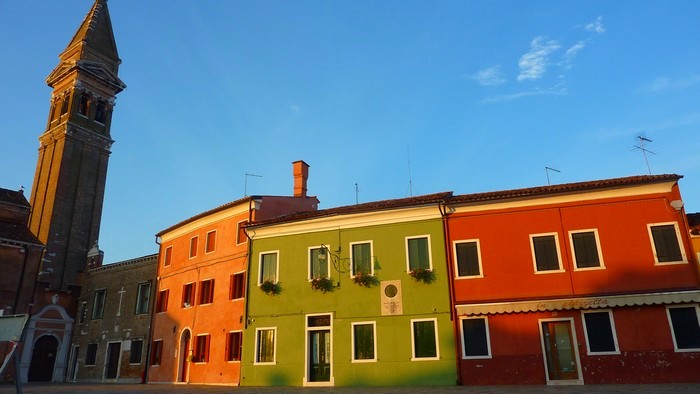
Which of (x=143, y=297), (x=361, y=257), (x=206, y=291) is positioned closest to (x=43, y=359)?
(x=143, y=297)

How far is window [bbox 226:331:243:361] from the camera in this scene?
22.2 meters

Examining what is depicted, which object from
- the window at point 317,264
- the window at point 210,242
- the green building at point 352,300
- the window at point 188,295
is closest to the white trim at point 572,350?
the green building at point 352,300

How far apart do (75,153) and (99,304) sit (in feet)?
53.0

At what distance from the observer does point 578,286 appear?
17375 millimetres

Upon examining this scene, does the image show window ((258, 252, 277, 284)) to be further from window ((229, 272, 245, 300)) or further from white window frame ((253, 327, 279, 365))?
white window frame ((253, 327, 279, 365))

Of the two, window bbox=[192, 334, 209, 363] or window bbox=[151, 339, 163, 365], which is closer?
window bbox=[192, 334, 209, 363]

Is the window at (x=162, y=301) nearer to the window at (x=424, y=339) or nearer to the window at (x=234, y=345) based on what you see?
the window at (x=234, y=345)

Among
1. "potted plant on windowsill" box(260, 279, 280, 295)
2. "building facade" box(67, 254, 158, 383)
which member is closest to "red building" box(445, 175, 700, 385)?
"potted plant on windowsill" box(260, 279, 280, 295)

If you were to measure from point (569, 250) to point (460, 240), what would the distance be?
3.79m

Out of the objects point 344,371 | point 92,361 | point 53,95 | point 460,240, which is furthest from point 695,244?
point 53,95

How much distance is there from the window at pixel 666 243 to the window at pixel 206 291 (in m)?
18.6

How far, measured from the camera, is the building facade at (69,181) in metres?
32.9

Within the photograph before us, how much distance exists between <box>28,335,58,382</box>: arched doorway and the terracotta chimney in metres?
19.9

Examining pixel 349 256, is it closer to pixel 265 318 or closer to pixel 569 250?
pixel 265 318
